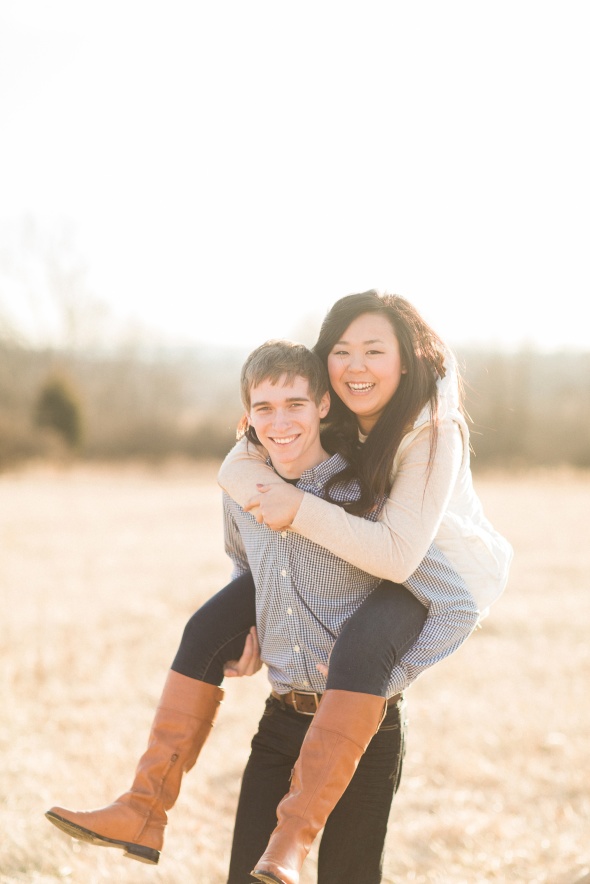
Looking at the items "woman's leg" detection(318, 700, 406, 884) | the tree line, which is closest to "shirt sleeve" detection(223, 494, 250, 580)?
"woman's leg" detection(318, 700, 406, 884)

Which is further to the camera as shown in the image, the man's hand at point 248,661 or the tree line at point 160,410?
the tree line at point 160,410

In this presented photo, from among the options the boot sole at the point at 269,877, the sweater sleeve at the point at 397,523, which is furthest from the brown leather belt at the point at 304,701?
the boot sole at the point at 269,877

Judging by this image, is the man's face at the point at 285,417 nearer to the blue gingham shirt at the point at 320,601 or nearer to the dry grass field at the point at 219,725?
the blue gingham shirt at the point at 320,601

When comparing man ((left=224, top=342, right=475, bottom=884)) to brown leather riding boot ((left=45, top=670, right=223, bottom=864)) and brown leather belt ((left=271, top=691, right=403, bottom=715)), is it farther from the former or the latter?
brown leather riding boot ((left=45, top=670, right=223, bottom=864))

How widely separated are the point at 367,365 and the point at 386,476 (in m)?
0.33

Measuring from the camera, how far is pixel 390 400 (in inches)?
103

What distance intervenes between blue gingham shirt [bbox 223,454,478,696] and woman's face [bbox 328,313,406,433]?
7.9 inches

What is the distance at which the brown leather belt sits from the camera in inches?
99.3

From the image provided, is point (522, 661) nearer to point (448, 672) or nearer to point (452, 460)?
point (448, 672)

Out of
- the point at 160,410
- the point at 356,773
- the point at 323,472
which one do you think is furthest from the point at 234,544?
the point at 160,410

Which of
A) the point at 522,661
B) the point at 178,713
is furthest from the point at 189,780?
the point at 522,661

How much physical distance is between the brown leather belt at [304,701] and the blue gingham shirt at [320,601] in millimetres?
22

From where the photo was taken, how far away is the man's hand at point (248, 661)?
8.55 feet

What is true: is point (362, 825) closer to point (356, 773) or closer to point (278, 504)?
point (356, 773)
